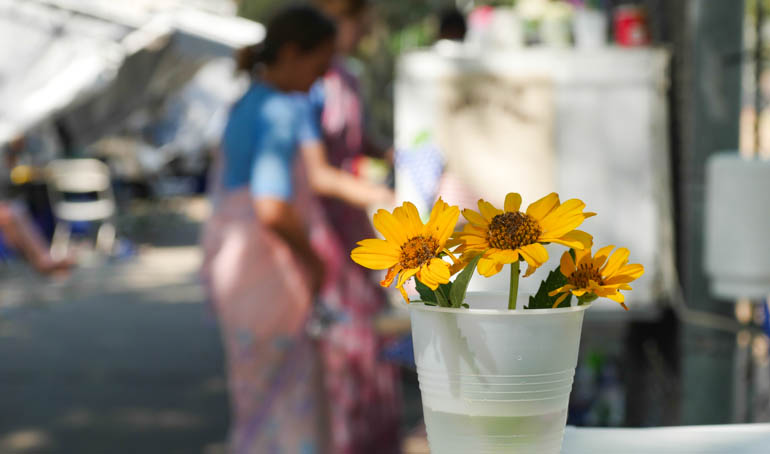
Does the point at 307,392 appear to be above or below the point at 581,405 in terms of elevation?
above

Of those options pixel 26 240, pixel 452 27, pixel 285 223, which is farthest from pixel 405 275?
pixel 26 240

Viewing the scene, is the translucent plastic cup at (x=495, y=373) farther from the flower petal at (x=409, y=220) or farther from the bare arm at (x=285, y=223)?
the bare arm at (x=285, y=223)

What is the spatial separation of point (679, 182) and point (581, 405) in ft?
3.06

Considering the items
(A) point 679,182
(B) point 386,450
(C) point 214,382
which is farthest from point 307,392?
(C) point 214,382

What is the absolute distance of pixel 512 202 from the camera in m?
1.04

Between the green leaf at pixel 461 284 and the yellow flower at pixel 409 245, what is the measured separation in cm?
2

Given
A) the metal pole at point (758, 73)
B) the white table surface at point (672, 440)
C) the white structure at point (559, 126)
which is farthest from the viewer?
the white structure at point (559, 126)

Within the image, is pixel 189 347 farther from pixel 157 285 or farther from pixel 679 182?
pixel 679 182

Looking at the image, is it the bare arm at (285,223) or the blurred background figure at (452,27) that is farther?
the blurred background figure at (452,27)

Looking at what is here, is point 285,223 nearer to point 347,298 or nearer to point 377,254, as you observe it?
point 347,298

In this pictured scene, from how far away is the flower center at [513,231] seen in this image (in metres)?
0.98

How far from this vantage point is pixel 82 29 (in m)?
11.6

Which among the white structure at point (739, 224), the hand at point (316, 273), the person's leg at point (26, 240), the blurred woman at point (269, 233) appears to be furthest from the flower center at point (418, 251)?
the person's leg at point (26, 240)

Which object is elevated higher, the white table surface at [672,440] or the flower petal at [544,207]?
the flower petal at [544,207]
